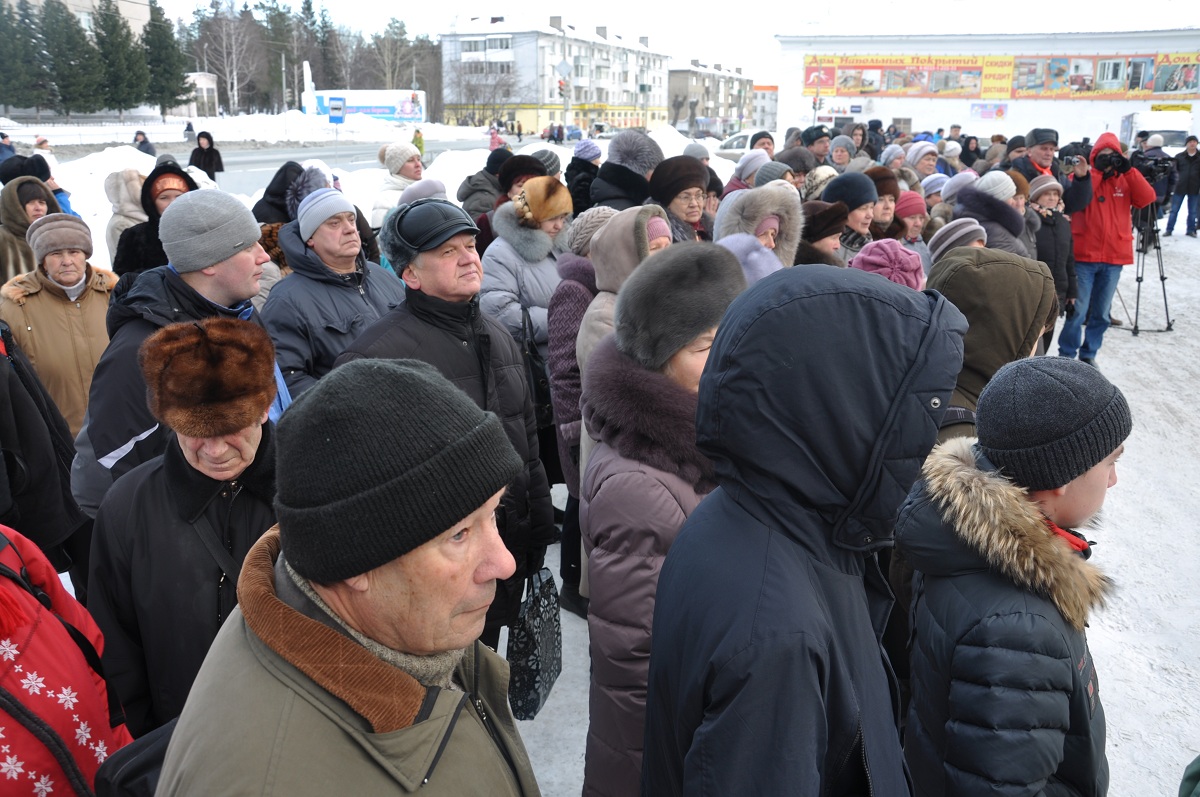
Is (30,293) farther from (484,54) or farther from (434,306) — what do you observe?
(484,54)

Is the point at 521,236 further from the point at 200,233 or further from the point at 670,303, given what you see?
the point at 670,303

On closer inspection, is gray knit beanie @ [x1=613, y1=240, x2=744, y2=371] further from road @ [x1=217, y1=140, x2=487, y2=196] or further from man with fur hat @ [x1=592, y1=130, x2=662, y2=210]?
road @ [x1=217, y1=140, x2=487, y2=196]

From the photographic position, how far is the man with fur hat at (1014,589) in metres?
1.63

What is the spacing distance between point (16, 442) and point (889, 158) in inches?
401

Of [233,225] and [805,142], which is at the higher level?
[805,142]

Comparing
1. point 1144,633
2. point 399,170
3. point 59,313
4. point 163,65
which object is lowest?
point 1144,633

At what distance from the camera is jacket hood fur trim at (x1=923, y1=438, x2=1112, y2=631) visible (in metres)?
1.66

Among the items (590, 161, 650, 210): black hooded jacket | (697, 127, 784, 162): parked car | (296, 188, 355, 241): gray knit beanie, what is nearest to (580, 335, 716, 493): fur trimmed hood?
(296, 188, 355, 241): gray knit beanie

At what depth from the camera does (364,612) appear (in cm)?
120

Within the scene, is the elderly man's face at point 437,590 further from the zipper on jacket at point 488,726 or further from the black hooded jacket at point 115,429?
the black hooded jacket at point 115,429

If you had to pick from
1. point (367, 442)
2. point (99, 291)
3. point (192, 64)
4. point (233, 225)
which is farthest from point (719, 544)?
point (192, 64)

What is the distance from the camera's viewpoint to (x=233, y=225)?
3092mm

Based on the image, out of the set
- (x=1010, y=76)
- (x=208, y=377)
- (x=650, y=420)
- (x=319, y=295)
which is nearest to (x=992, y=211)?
(x=319, y=295)

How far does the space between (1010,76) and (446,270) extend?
43.5 meters
